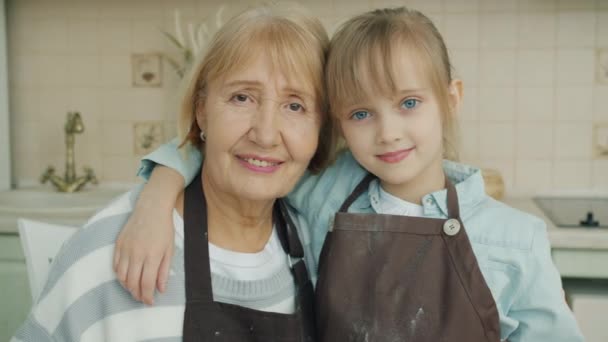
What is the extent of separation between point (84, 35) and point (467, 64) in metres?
1.52

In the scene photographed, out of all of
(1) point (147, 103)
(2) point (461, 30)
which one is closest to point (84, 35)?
(1) point (147, 103)

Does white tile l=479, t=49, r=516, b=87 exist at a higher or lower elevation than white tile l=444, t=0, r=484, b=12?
lower

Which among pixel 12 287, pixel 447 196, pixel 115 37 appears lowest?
pixel 12 287

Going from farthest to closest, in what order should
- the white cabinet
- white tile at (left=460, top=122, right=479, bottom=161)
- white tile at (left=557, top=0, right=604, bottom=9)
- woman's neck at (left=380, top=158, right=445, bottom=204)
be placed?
white tile at (left=460, top=122, right=479, bottom=161), white tile at (left=557, top=0, right=604, bottom=9), the white cabinet, woman's neck at (left=380, top=158, right=445, bottom=204)

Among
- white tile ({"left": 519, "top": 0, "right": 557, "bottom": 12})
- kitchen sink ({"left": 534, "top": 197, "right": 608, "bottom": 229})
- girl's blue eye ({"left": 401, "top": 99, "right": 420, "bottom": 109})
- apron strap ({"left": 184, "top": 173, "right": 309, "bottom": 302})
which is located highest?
white tile ({"left": 519, "top": 0, "right": 557, "bottom": 12})

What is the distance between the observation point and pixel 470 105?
229 centimetres

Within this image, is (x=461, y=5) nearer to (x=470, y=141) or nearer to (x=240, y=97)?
(x=470, y=141)

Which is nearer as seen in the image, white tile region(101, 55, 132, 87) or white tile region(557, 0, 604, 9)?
white tile region(557, 0, 604, 9)

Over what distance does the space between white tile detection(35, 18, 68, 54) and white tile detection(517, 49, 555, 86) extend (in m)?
1.80

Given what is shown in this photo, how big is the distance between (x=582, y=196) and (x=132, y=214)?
1830 millimetres

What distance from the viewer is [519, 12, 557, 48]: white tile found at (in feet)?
7.29

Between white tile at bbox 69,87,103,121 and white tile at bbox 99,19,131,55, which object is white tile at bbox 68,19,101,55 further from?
white tile at bbox 69,87,103,121

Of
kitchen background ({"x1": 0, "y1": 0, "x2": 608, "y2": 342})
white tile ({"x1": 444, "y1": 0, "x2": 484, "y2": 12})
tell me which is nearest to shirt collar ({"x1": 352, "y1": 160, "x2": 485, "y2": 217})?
kitchen background ({"x1": 0, "y1": 0, "x2": 608, "y2": 342})

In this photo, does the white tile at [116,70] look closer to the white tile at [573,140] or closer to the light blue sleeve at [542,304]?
the white tile at [573,140]
